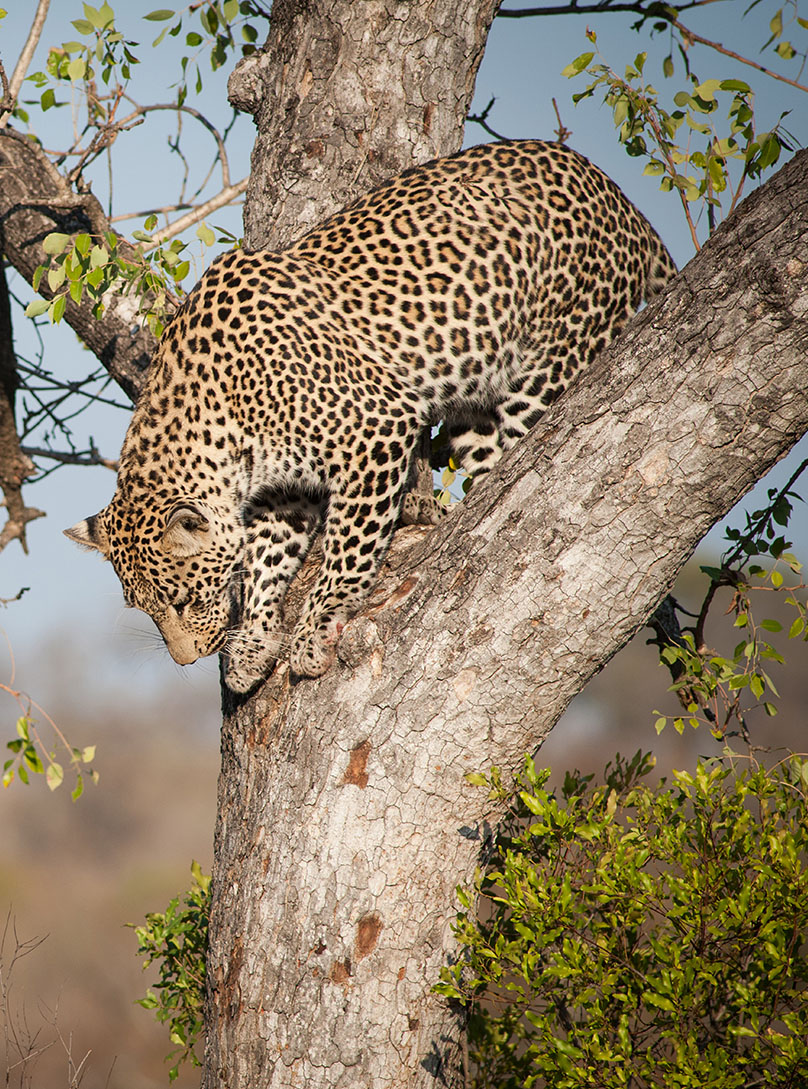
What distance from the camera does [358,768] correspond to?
13.8ft

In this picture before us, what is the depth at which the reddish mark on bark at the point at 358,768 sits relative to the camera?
13.7 feet

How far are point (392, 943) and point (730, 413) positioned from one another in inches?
93.1

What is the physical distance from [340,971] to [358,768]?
0.78 metres

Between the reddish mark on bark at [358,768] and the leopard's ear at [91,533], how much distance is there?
176 cm

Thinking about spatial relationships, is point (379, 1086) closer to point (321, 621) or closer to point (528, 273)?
point (321, 621)

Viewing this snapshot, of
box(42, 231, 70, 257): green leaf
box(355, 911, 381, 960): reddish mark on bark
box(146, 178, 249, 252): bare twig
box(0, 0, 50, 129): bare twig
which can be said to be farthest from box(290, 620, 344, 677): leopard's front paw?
box(0, 0, 50, 129): bare twig

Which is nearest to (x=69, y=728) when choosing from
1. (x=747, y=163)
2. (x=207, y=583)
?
(x=207, y=583)

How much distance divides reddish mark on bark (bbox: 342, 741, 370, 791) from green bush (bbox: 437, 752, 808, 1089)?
1.74 ft

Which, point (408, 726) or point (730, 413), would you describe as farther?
point (408, 726)

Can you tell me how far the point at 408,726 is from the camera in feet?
13.5

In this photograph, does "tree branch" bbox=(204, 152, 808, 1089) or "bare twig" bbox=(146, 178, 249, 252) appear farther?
"bare twig" bbox=(146, 178, 249, 252)

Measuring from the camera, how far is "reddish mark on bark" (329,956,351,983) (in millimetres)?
4105

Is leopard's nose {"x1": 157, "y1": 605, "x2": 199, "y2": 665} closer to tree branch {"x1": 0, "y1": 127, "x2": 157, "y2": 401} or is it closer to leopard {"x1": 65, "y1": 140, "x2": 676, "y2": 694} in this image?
leopard {"x1": 65, "y1": 140, "x2": 676, "y2": 694}

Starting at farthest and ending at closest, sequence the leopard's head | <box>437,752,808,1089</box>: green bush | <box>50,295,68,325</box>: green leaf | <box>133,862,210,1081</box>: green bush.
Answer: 1. <box>133,862,210,1081</box>: green bush
2. the leopard's head
3. <box>50,295,68,325</box>: green leaf
4. <box>437,752,808,1089</box>: green bush
